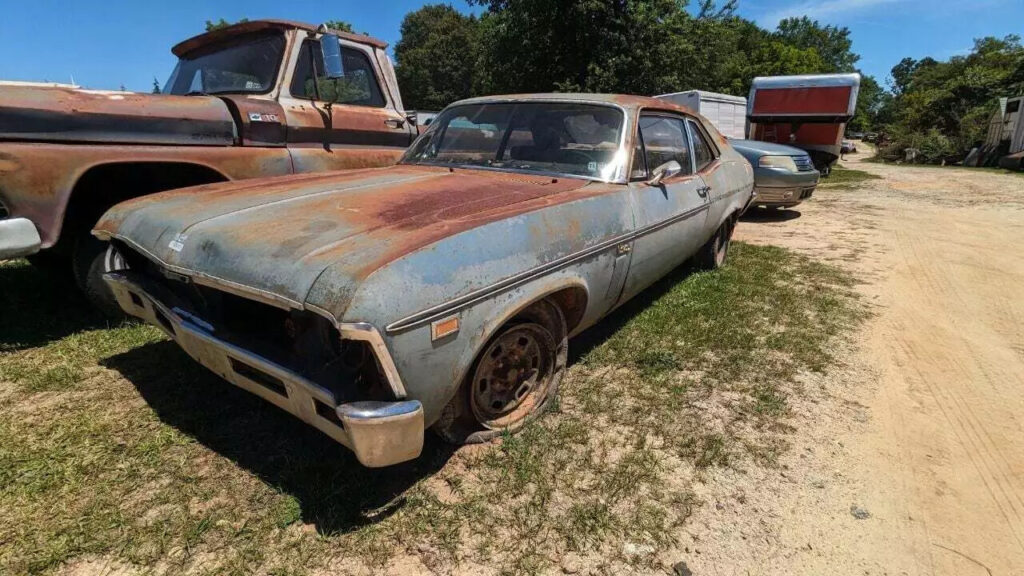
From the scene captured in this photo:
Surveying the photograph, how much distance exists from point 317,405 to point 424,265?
0.62 meters

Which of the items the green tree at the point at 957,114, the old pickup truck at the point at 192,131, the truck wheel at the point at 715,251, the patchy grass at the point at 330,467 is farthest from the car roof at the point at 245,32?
the green tree at the point at 957,114

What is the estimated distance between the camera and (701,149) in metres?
4.36

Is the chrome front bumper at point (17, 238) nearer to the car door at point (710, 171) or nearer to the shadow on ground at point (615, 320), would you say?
the shadow on ground at point (615, 320)

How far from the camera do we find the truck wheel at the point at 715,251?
16.3 ft

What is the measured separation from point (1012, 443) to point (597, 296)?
218cm

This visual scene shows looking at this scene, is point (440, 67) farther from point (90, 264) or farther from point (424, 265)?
point (424, 265)

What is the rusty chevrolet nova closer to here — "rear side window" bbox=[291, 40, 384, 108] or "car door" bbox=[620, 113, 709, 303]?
"car door" bbox=[620, 113, 709, 303]

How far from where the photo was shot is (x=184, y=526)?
195cm

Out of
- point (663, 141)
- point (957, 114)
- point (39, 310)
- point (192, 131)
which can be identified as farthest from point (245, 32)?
point (957, 114)

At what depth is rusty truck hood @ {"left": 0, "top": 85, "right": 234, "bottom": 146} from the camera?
294cm

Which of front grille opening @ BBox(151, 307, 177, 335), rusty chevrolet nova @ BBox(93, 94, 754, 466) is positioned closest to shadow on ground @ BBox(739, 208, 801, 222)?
rusty chevrolet nova @ BBox(93, 94, 754, 466)

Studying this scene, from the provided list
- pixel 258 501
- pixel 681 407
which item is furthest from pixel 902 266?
pixel 258 501

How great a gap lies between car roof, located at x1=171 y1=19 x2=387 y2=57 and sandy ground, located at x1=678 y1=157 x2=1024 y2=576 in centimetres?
440

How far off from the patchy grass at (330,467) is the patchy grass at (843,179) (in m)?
11.5
